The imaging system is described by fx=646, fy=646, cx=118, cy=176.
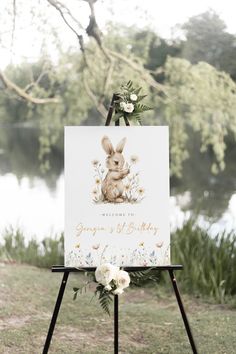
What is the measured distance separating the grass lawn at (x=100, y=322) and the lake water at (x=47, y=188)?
1639mm

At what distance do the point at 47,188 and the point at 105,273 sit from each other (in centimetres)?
440

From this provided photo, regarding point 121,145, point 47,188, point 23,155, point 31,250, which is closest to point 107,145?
point 121,145

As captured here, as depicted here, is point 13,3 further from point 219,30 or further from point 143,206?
point 143,206

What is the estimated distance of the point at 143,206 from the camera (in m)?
2.30

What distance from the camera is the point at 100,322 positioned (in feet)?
11.4

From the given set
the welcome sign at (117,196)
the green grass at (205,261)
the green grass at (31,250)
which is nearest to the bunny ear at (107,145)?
the welcome sign at (117,196)

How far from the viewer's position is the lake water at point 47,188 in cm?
597

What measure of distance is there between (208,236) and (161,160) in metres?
2.21

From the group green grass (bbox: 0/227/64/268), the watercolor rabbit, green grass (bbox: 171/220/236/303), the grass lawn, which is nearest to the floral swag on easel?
the watercolor rabbit

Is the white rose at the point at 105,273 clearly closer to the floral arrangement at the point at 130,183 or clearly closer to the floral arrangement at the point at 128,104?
the floral arrangement at the point at 130,183

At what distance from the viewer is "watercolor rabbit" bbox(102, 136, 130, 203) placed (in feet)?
7.50

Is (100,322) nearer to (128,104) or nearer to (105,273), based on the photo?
(105,273)

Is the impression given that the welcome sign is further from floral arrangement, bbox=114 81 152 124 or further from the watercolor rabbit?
floral arrangement, bbox=114 81 152 124

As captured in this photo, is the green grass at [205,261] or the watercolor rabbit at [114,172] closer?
the watercolor rabbit at [114,172]
